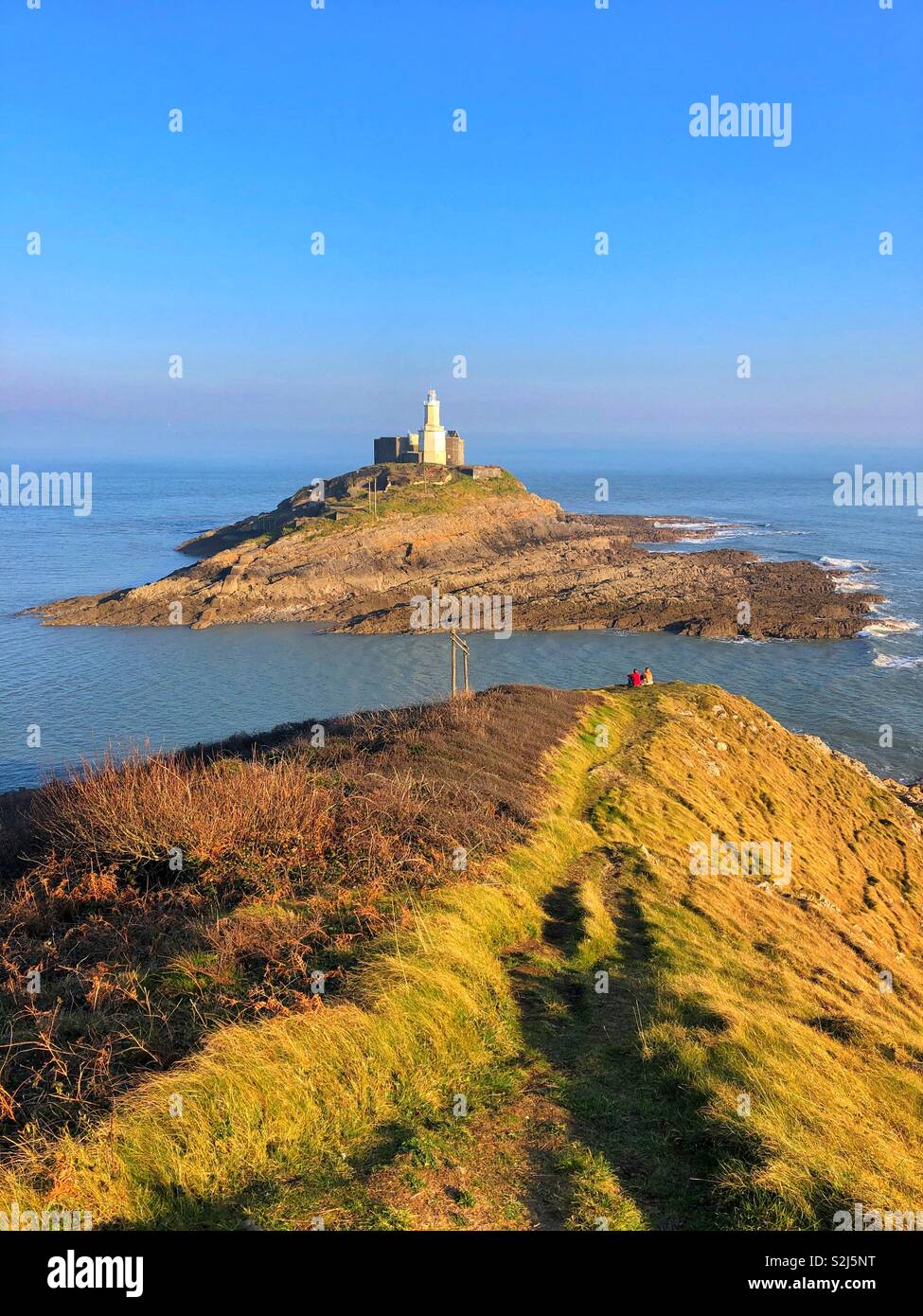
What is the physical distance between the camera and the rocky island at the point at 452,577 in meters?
63.9

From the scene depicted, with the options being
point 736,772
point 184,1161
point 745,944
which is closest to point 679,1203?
point 184,1161

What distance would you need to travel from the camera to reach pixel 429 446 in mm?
105188

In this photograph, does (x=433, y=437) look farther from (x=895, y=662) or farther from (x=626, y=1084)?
(x=626, y=1084)

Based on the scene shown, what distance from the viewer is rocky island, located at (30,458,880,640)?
210 ft

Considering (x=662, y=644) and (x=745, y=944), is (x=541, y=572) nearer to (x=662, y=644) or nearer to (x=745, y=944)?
(x=662, y=644)
